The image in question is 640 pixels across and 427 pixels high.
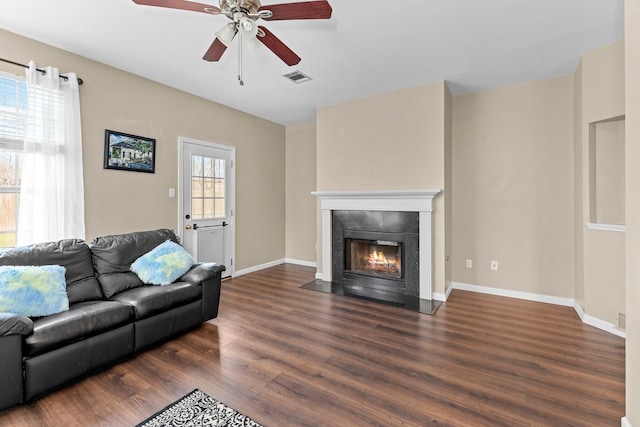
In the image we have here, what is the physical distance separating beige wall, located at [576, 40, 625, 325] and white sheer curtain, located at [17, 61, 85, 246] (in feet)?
17.2

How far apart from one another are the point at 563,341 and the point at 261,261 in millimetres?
4313

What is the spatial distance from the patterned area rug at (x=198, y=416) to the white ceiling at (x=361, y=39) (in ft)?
9.44

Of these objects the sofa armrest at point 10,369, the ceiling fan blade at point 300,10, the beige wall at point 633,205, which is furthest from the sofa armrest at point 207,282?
the beige wall at point 633,205

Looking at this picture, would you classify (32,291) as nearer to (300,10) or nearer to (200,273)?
(200,273)

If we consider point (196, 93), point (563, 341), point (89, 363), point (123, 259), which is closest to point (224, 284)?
point (123, 259)

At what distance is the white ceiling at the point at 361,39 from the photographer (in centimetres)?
230

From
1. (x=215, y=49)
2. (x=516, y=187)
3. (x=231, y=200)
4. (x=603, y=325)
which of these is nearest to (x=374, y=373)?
(x=603, y=325)

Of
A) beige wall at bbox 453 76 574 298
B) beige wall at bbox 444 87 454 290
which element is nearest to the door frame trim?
beige wall at bbox 444 87 454 290

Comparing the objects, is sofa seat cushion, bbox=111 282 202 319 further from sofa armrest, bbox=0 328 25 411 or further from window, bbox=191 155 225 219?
window, bbox=191 155 225 219

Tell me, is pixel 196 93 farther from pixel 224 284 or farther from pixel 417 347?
pixel 417 347

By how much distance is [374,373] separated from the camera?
212 cm

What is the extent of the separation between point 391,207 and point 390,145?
0.88 meters

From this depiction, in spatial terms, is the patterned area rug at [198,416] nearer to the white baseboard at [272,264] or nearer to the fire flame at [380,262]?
the fire flame at [380,262]

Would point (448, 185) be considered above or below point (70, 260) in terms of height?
above
